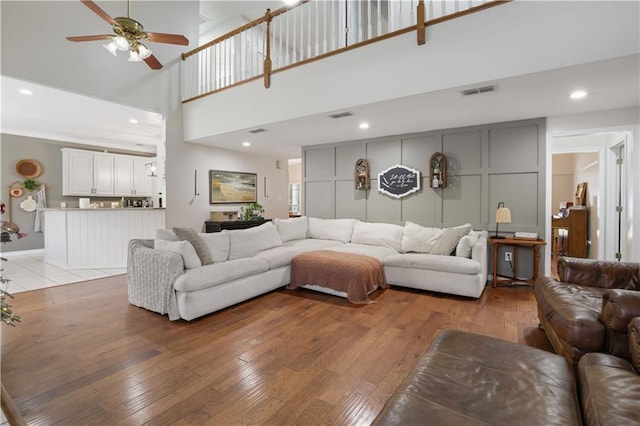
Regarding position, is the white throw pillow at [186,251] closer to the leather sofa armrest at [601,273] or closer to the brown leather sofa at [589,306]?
the brown leather sofa at [589,306]

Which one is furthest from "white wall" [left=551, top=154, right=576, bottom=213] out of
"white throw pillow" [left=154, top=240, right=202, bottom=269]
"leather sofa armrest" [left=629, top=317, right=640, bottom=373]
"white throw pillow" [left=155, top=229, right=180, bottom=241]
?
"white throw pillow" [left=155, top=229, right=180, bottom=241]

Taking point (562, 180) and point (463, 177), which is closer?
point (463, 177)

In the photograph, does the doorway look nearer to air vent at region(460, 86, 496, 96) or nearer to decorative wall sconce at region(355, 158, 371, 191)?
air vent at region(460, 86, 496, 96)

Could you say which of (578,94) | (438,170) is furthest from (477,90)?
Answer: (438,170)

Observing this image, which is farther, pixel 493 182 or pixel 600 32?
pixel 493 182

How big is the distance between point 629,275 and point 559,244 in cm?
562

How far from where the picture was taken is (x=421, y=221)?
5.09m

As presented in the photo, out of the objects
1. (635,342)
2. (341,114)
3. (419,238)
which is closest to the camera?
(635,342)

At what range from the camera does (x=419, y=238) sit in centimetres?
445

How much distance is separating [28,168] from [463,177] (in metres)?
9.09

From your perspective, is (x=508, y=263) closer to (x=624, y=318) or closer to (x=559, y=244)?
(x=624, y=318)

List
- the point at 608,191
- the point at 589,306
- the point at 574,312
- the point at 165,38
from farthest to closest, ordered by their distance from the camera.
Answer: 1. the point at 608,191
2. the point at 165,38
3. the point at 589,306
4. the point at 574,312

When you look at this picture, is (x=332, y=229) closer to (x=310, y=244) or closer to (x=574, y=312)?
(x=310, y=244)

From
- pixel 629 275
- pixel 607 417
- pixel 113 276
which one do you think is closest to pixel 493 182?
pixel 629 275
